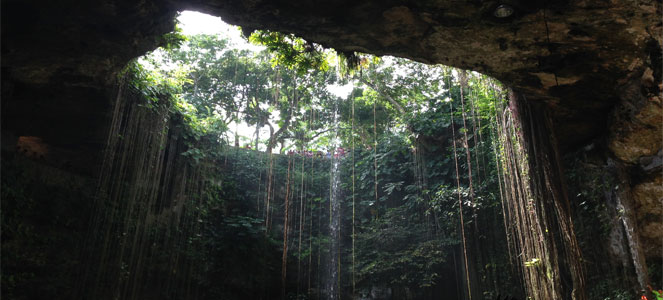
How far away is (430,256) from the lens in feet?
23.1

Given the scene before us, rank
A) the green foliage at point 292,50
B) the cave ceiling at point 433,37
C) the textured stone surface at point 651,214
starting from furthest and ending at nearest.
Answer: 1. the green foliage at point 292,50
2. the textured stone surface at point 651,214
3. the cave ceiling at point 433,37

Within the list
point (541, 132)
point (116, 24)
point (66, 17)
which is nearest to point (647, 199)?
point (541, 132)

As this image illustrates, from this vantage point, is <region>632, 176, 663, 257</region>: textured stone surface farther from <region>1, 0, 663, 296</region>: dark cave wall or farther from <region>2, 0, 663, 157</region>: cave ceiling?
<region>2, 0, 663, 157</region>: cave ceiling

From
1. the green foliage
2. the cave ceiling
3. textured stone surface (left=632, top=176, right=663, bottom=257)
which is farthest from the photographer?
the green foliage

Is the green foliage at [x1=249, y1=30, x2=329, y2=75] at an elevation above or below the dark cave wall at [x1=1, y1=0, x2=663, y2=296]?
above

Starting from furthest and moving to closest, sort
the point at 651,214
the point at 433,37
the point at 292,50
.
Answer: the point at 292,50 < the point at 651,214 < the point at 433,37

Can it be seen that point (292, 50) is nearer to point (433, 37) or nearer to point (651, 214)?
point (433, 37)

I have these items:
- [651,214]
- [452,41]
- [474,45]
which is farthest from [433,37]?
[651,214]

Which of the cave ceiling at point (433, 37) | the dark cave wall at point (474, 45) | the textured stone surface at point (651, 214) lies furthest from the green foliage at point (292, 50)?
the textured stone surface at point (651, 214)

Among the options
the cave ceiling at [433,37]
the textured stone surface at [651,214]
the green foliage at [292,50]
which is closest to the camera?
the cave ceiling at [433,37]

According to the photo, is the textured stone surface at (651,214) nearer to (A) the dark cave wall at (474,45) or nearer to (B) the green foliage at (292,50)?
(A) the dark cave wall at (474,45)

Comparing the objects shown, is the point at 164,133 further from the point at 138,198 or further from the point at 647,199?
the point at 647,199

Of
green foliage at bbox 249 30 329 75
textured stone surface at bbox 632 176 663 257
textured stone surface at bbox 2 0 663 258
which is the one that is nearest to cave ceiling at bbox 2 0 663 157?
textured stone surface at bbox 2 0 663 258

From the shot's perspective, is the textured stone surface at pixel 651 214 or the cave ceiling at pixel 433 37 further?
the textured stone surface at pixel 651 214
